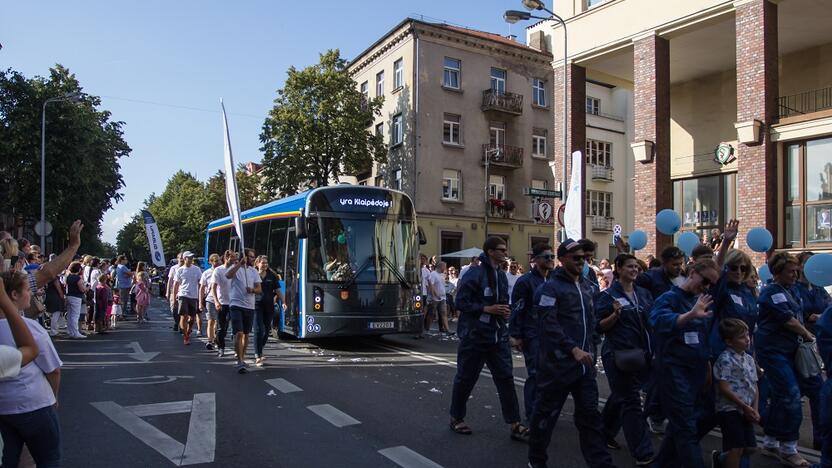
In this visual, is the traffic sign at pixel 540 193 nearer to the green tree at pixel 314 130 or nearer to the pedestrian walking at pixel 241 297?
the pedestrian walking at pixel 241 297

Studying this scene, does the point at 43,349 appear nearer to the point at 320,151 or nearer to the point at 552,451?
the point at 552,451

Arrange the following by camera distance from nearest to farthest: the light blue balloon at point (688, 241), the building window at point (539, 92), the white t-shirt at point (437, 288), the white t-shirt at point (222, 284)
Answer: the light blue balloon at point (688, 241) → the white t-shirt at point (222, 284) → the white t-shirt at point (437, 288) → the building window at point (539, 92)

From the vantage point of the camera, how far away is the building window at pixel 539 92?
1528 inches

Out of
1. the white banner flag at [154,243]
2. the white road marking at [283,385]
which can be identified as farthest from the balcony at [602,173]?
the white road marking at [283,385]

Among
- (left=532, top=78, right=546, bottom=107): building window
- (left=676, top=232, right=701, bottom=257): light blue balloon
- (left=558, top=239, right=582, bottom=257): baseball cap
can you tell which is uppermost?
(left=532, top=78, right=546, bottom=107): building window


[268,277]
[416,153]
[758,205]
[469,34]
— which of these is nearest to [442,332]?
[268,277]

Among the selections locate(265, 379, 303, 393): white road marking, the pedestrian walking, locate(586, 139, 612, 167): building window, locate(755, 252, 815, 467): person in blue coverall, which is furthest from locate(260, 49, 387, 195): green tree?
locate(755, 252, 815, 467): person in blue coverall

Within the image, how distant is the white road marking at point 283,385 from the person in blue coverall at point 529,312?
10.3ft

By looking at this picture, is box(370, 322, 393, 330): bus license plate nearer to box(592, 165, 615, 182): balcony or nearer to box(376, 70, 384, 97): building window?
box(376, 70, 384, 97): building window

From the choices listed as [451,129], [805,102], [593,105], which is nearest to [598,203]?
[593,105]

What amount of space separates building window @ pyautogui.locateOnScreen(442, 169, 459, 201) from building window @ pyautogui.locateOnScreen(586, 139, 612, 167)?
821cm

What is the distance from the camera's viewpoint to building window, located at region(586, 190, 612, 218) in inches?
1513

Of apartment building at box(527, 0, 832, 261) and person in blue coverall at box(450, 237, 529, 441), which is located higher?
apartment building at box(527, 0, 832, 261)

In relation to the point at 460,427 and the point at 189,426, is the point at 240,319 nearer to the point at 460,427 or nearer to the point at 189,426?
the point at 189,426
